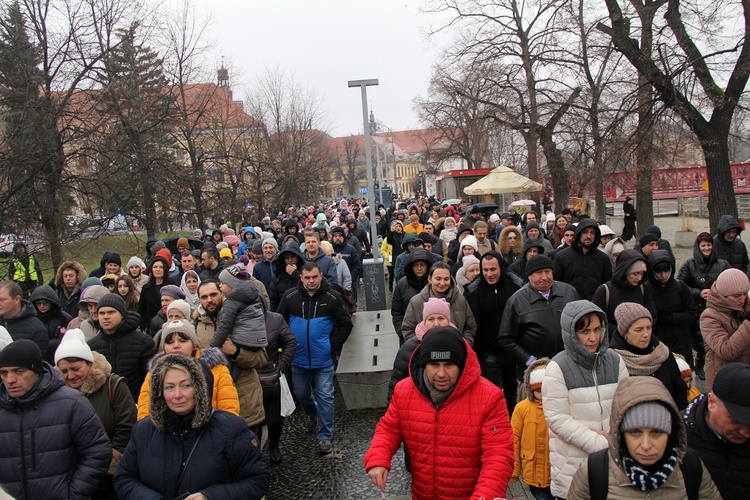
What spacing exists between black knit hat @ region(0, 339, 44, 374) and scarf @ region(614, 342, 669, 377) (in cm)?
358

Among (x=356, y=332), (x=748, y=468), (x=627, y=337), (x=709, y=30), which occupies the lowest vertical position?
(x=356, y=332)

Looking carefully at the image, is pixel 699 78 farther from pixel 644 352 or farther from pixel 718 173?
pixel 644 352

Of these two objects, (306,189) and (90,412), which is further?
(306,189)

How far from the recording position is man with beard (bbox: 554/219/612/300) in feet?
22.7

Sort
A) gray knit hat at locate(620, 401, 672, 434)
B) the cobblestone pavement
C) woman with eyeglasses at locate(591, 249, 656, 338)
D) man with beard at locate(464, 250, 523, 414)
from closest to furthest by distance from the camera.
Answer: gray knit hat at locate(620, 401, 672, 434) → the cobblestone pavement → woman with eyeglasses at locate(591, 249, 656, 338) → man with beard at locate(464, 250, 523, 414)

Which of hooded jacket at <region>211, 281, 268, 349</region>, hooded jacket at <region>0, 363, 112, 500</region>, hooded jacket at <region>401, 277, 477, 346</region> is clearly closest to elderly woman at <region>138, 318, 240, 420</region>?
hooded jacket at <region>0, 363, 112, 500</region>

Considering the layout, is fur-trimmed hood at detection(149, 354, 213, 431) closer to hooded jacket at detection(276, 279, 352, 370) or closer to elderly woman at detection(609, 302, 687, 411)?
elderly woman at detection(609, 302, 687, 411)

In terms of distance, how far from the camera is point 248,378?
4910 millimetres

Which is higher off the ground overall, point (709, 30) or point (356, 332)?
point (709, 30)

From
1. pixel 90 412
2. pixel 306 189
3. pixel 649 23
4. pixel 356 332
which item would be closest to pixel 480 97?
pixel 306 189

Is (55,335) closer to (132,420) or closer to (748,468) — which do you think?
(132,420)

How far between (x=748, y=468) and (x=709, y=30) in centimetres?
1291

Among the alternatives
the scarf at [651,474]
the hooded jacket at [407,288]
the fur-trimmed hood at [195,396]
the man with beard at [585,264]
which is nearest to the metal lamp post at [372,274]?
the hooded jacket at [407,288]

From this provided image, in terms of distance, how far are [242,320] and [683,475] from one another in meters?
3.44
